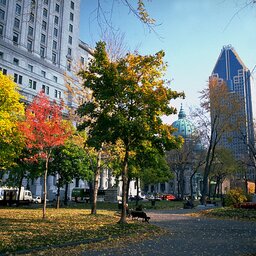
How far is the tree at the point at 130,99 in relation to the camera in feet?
57.6

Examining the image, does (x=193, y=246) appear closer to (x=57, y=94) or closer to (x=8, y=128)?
(x=8, y=128)

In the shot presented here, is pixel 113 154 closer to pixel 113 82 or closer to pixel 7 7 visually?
pixel 113 82

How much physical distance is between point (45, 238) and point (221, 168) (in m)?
59.1

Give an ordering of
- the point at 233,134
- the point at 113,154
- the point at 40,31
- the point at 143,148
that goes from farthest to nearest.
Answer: the point at 40,31 < the point at 233,134 < the point at 113,154 < the point at 143,148

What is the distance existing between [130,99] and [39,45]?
50933mm

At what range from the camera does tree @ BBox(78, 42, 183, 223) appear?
17.6 meters

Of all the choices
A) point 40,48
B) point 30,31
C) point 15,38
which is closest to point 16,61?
point 15,38

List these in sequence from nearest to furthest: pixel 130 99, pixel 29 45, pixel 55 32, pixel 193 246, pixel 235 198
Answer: pixel 193 246
pixel 130 99
pixel 235 198
pixel 29 45
pixel 55 32

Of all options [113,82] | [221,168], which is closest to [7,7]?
[113,82]

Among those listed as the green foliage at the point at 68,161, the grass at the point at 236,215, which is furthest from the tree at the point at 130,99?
the green foliage at the point at 68,161

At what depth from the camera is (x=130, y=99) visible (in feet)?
59.5

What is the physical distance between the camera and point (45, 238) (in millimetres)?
12203

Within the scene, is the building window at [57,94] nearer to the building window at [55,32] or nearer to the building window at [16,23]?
the building window at [55,32]

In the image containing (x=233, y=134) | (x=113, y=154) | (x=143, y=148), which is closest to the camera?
(x=143, y=148)
